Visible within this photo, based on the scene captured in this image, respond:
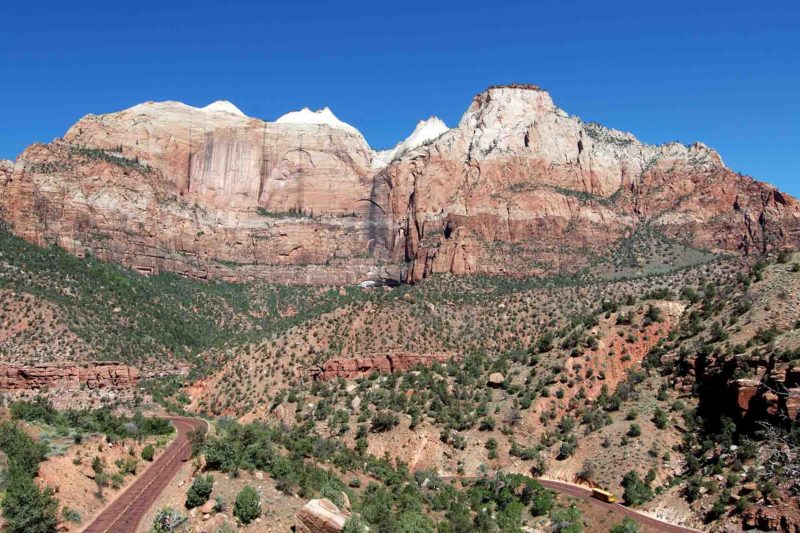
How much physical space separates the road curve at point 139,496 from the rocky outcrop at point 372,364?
95.3 ft

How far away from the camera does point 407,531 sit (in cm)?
3008

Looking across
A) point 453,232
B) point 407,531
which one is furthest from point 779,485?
point 453,232

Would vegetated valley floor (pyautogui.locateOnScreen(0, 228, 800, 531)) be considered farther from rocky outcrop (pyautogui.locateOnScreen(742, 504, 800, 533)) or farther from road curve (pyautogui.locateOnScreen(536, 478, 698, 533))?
road curve (pyautogui.locateOnScreen(536, 478, 698, 533))

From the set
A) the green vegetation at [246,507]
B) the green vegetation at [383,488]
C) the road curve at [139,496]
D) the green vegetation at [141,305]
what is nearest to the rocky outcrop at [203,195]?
the green vegetation at [141,305]

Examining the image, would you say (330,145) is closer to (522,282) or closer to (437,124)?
(437,124)

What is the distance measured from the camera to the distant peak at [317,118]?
173 meters

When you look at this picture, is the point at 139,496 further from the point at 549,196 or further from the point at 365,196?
the point at 365,196

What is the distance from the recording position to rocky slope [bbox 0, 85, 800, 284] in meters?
111

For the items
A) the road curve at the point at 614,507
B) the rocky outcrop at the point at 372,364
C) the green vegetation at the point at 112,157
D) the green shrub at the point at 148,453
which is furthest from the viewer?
the green vegetation at the point at 112,157

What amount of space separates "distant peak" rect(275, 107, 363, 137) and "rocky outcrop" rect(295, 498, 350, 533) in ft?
487

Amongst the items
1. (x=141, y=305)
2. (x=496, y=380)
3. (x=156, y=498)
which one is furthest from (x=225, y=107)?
(x=156, y=498)

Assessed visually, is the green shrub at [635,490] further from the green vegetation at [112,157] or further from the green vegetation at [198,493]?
the green vegetation at [112,157]

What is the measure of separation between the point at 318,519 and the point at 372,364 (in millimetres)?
42830

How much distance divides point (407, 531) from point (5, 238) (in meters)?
87.3
